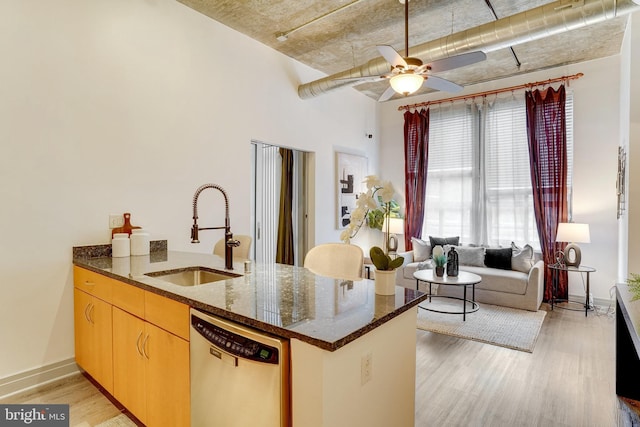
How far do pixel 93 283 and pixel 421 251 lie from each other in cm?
453

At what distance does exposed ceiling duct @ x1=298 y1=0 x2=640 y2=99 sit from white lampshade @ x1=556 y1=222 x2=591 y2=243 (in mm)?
2397

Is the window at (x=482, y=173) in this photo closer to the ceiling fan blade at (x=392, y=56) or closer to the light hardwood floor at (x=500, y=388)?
the light hardwood floor at (x=500, y=388)

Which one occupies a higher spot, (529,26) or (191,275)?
(529,26)

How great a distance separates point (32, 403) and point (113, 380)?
2.33ft

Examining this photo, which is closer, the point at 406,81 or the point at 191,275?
the point at 191,275

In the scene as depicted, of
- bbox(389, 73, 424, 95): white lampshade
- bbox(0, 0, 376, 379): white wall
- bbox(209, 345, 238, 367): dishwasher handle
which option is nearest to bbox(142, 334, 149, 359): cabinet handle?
bbox(209, 345, 238, 367): dishwasher handle

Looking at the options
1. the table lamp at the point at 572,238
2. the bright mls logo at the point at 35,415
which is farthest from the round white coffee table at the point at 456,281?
the bright mls logo at the point at 35,415

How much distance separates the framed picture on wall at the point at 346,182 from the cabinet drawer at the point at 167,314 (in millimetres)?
3836

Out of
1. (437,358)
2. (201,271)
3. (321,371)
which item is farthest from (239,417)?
(437,358)

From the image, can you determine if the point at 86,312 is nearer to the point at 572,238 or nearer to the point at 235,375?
the point at 235,375

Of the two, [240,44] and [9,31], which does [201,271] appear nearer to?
[9,31]

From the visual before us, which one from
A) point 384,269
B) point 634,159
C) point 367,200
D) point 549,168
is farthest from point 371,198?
point 549,168

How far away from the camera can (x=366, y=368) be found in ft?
4.22

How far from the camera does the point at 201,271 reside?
2.36 m
